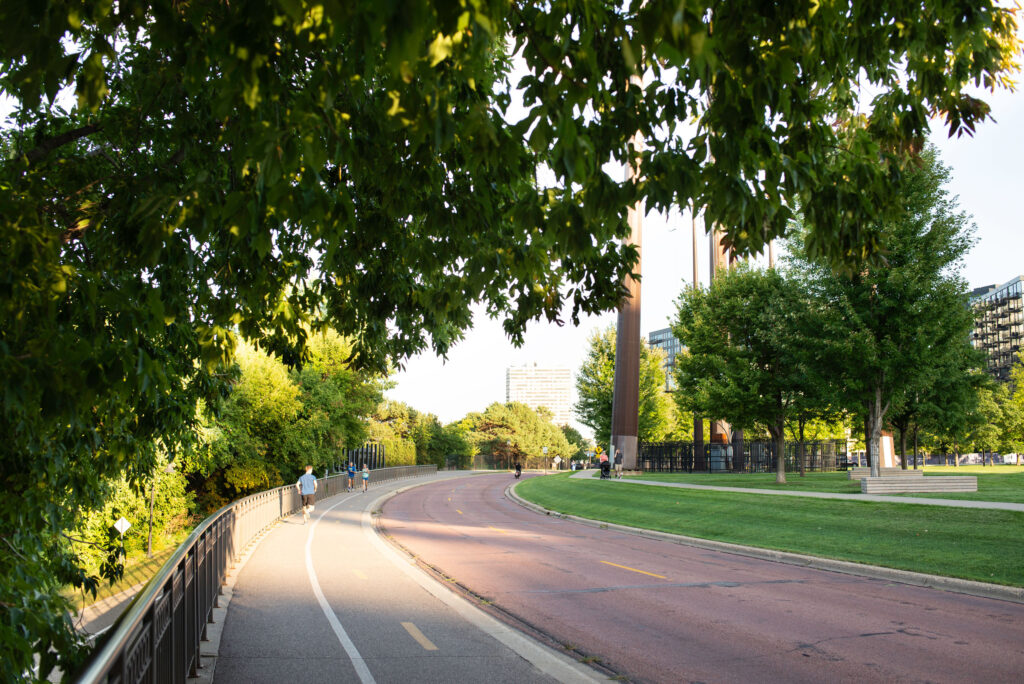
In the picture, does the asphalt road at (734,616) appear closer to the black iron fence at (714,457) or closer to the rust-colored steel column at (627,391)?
the rust-colored steel column at (627,391)

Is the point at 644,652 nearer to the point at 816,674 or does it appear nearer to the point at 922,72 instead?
the point at 816,674

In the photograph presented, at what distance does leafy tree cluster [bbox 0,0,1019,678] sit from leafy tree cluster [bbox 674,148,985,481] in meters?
15.6

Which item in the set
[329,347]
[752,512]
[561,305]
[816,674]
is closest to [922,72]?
[561,305]

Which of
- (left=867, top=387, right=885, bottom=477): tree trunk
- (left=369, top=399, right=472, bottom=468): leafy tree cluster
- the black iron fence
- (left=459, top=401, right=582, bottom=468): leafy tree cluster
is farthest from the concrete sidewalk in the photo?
(left=459, top=401, right=582, bottom=468): leafy tree cluster

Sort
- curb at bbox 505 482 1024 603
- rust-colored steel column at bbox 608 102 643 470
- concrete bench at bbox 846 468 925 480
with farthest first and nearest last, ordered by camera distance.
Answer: rust-colored steel column at bbox 608 102 643 470 → concrete bench at bbox 846 468 925 480 → curb at bbox 505 482 1024 603

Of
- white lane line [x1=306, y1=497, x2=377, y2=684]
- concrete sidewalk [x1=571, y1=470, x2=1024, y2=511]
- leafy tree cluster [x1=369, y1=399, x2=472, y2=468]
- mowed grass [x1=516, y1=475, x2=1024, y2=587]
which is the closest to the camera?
white lane line [x1=306, y1=497, x2=377, y2=684]

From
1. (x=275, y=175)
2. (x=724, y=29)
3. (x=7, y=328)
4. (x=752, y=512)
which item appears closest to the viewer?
(x=275, y=175)

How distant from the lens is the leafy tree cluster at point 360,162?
3.28m

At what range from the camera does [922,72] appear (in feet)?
17.9

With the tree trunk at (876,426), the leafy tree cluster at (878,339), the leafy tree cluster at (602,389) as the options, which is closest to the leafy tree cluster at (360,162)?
the leafy tree cluster at (878,339)

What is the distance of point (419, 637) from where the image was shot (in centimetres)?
895

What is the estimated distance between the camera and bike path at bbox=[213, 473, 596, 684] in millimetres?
7426

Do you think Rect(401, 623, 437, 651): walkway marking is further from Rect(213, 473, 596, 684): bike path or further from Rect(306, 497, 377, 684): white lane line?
Rect(306, 497, 377, 684): white lane line

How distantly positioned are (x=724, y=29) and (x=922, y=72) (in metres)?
2.42
